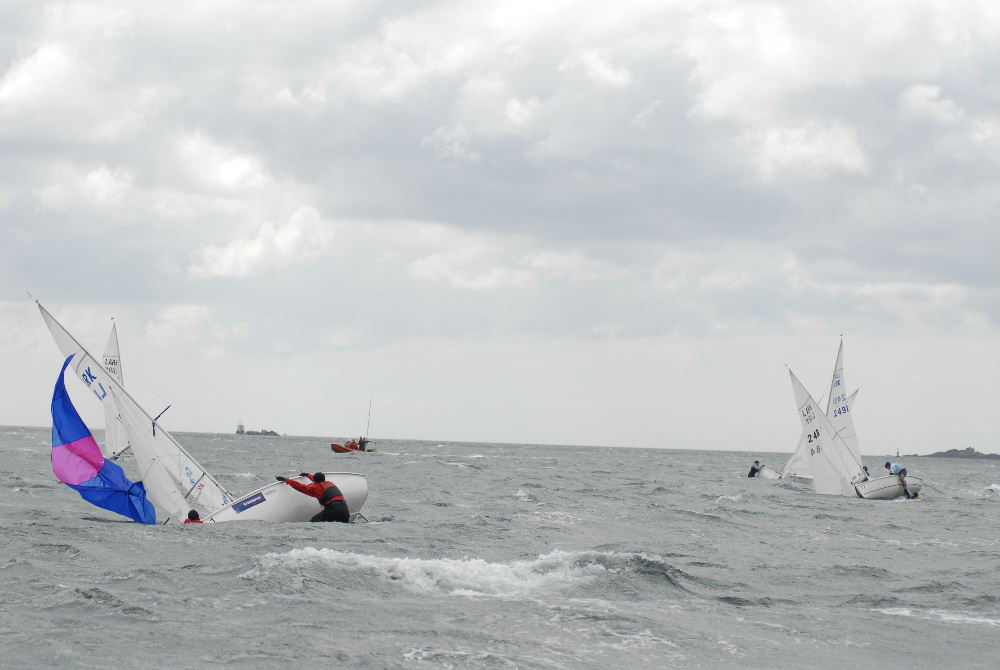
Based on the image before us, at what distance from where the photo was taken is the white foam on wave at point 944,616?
1580 centimetres

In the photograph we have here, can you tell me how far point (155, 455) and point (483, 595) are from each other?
1134cm

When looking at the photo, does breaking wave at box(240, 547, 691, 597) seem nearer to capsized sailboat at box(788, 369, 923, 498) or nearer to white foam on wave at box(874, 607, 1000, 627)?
white foam on wave at box(874, 607, 1000, 627)

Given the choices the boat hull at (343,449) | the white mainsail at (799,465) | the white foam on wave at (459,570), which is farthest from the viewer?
the boat hull at (343,449)

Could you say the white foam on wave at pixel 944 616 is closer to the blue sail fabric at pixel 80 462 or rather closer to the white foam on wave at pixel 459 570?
the white foam on wave at pixel 459 570

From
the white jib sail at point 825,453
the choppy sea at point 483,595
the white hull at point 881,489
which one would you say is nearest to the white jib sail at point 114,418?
the choppy sea at point 483,595

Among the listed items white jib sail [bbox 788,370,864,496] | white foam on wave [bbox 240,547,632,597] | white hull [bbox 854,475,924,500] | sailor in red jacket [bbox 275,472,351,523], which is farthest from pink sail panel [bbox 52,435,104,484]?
white hull [bbox 854,475,924,500]

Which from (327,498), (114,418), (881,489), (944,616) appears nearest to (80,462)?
(114,418)

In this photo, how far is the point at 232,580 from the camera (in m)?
16.2

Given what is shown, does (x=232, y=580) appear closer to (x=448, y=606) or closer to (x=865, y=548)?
(x=448, y=606)

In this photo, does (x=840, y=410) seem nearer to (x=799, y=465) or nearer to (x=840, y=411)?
(x=840, y=411)

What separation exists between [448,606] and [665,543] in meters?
10.2

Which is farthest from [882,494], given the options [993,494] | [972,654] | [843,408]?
[972,654]

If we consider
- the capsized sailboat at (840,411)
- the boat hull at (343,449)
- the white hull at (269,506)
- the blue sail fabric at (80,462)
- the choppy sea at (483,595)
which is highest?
the capsized sailboat at (840,411)

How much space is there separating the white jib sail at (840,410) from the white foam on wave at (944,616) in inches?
1307
